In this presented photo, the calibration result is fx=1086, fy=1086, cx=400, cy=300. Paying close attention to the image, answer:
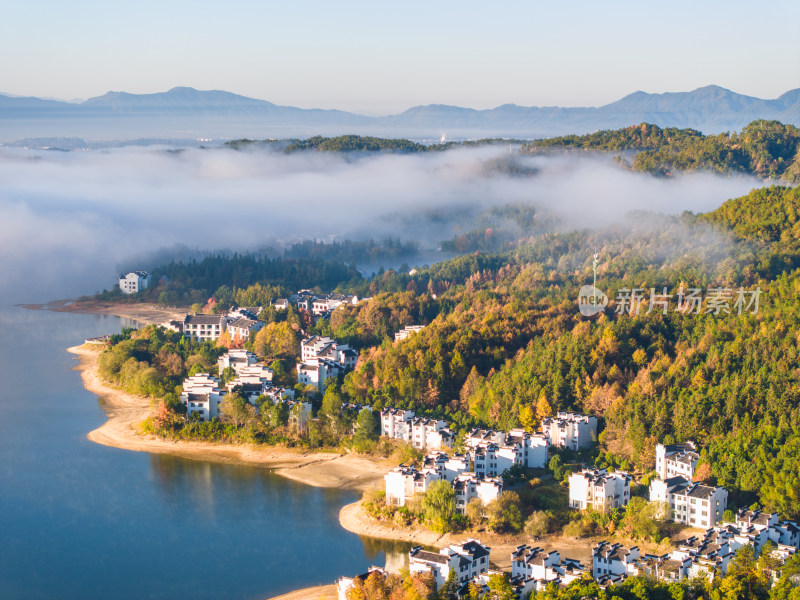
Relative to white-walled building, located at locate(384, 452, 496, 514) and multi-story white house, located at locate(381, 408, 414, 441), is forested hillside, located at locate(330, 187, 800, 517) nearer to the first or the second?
multi-story white house, located at locate(381, 408, 414, 441)

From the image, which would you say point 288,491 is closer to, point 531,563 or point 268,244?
point 531,563

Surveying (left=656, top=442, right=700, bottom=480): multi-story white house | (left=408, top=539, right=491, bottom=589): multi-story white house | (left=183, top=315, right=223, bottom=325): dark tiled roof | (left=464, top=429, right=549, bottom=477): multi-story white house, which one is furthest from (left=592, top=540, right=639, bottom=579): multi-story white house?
(left=183, top=315, right=223, bottom=325): dark tiled roof

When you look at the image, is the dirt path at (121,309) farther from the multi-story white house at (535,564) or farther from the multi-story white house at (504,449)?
the multi-story white house at (535,564)

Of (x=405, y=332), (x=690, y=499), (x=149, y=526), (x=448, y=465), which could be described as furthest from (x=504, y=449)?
(x=405, y=332)

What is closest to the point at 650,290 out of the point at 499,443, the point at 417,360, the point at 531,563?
the point at 417,360

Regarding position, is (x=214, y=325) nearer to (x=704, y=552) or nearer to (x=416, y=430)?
(x=416, y=430)

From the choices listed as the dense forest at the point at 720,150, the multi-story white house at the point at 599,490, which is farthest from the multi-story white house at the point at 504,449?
the dense forest at the point at 720,150
